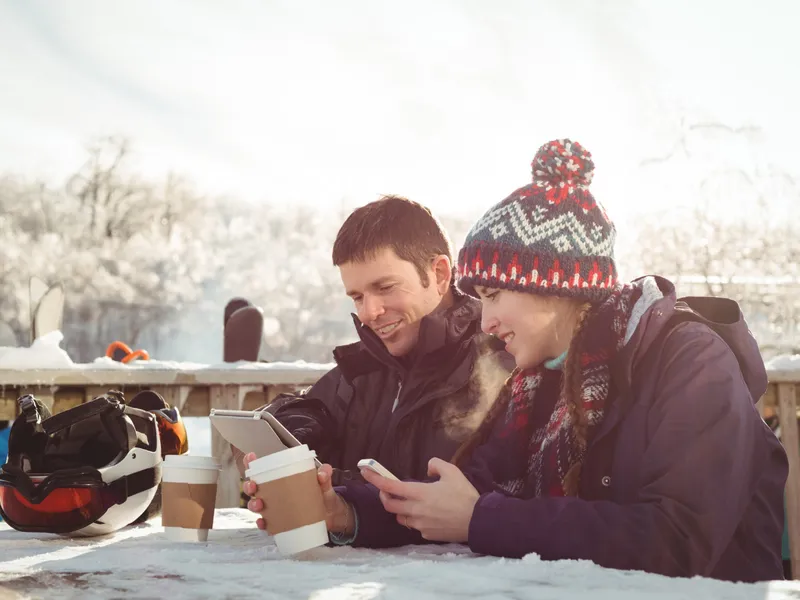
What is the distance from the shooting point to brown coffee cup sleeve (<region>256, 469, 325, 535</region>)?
1.75m

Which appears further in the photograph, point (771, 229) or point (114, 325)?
point (114, 325)

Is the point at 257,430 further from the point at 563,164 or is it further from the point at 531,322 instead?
the point at 563,164

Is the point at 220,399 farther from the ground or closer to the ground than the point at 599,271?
closer to the ground

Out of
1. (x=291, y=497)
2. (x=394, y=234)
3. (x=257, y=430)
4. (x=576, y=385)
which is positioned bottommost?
(x=291, y=497)

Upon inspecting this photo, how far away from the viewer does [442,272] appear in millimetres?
2943

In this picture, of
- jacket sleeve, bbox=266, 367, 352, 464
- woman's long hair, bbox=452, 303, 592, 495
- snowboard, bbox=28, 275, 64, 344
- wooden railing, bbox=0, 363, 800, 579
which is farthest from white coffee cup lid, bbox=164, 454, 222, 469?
snowboard, bbox=28, 275, 64, 344

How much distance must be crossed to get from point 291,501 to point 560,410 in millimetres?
683

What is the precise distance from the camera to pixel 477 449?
7.50ft

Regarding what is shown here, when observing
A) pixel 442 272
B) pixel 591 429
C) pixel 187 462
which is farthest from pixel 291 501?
pixel 442 272

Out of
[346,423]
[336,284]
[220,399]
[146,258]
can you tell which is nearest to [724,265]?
[336,284]

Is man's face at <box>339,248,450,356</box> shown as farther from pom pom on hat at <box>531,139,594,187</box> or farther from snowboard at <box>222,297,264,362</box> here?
snowboard at <box>222,297,264,362</box>

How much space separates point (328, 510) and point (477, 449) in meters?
0.47

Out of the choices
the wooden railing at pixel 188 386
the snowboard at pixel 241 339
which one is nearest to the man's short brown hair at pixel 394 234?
the wooden railing at pixel 188 386

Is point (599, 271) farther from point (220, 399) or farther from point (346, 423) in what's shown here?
point (220, 399)
